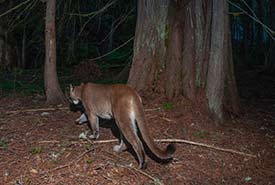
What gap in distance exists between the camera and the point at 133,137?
5934 mm

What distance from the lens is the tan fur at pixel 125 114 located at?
5.88 meters

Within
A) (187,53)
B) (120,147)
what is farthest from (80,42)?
(120,147)

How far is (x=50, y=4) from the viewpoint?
321 inches

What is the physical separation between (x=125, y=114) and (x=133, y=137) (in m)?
0.35

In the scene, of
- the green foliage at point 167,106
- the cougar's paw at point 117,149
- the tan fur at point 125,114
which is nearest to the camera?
the tan fur at point 125,114

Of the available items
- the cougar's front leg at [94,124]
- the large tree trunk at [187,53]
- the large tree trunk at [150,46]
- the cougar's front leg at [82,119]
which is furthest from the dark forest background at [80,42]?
the cougar's front leg at [94,124]

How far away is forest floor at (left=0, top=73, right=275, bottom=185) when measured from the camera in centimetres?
571

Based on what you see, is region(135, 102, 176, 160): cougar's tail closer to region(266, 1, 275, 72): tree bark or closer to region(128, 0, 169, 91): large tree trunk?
region(128, 0, 169, 91): large tree trunk

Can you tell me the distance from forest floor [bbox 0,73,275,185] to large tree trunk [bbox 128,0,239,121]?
316mm

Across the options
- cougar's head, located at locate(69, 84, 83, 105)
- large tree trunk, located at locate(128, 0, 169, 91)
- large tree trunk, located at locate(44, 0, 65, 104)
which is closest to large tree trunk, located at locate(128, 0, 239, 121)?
large tree trunk, located at locate(128, 0, 169, 91)

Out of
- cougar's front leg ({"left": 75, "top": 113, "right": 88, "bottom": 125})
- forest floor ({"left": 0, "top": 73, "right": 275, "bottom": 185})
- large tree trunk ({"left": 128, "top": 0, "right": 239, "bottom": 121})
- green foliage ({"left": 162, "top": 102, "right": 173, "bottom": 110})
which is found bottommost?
forest floor ({"left": 0, "top": 73, "right": 275, "bottom": 185})

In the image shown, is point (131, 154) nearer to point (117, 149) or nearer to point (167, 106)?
point (117, 149)

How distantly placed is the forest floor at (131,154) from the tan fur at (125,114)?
273 mm

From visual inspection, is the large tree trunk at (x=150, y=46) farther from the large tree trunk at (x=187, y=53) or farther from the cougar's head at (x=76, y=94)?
the cougar's head at (x=76, y=94)
